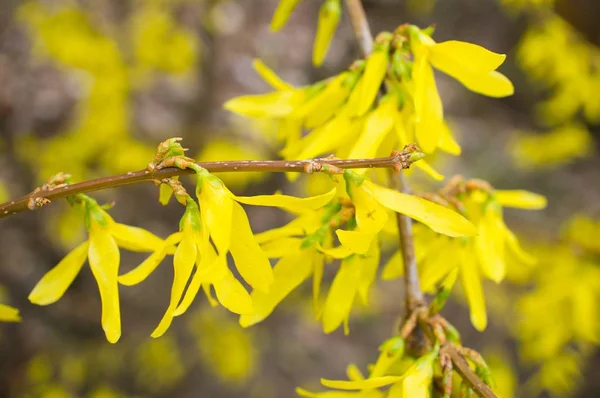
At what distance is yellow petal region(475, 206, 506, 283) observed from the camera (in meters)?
1.00

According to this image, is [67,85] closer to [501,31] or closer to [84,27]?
[84,27]

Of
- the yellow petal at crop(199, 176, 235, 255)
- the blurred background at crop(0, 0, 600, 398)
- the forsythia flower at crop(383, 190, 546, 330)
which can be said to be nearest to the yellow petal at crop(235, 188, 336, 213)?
the yellow petal at crop(199, 176, 235, 255)

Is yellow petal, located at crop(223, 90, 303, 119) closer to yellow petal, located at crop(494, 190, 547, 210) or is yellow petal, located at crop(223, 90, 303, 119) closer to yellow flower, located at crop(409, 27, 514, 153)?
yellow flower, located at crop(409, 27, 514, 153)

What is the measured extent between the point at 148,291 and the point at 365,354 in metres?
1.44

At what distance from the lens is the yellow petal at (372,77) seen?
2.95ft

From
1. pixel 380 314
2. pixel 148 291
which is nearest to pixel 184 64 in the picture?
pixel 148 291

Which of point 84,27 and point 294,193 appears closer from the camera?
point 84,27

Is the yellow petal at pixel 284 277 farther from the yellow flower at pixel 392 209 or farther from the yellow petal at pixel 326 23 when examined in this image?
the yellow petal at pixel 326 23

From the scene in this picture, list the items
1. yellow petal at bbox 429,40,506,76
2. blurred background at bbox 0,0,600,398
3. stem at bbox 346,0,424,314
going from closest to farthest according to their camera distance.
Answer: yellow petal at bbox 429,40,506,76
stem at bbox 346,0,424,314
blurred background at bbox 0,0,600,398

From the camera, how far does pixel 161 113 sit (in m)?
3.98

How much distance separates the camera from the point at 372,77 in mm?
908

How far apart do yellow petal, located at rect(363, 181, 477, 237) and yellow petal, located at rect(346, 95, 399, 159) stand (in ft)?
0.43

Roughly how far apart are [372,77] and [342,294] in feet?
1.11

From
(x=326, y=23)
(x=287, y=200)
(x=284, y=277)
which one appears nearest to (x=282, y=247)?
(x=284, y=277)
